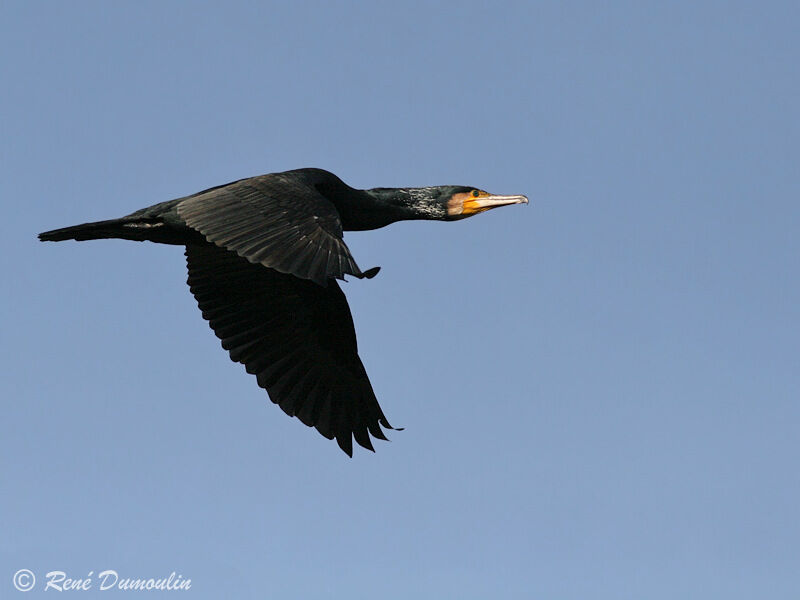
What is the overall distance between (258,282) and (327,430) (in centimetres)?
155

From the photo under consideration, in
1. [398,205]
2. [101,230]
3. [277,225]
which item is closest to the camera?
[277,225]

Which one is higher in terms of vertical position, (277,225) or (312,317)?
(312,317)

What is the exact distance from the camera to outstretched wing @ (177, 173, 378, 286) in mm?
9609

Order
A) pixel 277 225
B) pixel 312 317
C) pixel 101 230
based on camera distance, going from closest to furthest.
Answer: pixel 277 225, pixel 101 230, pixel 312 317

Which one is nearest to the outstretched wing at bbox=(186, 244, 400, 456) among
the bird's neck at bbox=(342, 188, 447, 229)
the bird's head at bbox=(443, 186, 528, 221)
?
the bird's neck at bbox=(342, 188, 447, 229)

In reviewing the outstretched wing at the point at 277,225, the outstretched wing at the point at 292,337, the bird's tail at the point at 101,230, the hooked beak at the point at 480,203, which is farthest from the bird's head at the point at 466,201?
the bird's tail at the point at 101,230

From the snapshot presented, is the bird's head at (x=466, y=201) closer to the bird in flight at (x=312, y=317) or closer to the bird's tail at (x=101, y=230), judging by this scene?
the bird in flight at (x=312, y=317)

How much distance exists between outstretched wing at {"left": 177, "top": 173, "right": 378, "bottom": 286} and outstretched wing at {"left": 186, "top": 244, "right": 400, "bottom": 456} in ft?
6.08

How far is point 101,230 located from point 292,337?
7.21 feet

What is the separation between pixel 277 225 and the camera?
33.2ft

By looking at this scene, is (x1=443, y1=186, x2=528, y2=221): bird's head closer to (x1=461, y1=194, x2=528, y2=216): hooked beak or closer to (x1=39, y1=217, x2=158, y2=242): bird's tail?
(x1=461, y1=194, x2=528, y2=216): hooked beak

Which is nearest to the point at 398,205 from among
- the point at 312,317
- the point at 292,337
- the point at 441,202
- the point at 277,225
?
the point at 441,202

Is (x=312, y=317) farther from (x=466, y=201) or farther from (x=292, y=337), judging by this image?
(x=466, y=201)

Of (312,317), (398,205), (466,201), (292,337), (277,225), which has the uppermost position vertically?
(466,201)
